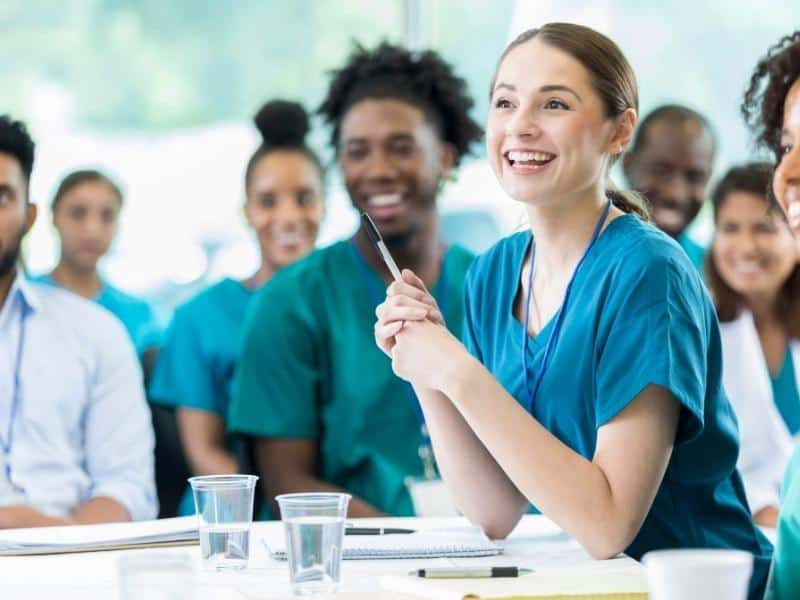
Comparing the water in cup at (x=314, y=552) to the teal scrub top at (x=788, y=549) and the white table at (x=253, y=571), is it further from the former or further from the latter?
the teal scrub top at (x=788, y=549)

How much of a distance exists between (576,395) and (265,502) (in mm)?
1276

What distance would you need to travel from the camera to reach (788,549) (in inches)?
57.2

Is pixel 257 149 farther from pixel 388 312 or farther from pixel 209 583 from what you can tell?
pixel 209 583

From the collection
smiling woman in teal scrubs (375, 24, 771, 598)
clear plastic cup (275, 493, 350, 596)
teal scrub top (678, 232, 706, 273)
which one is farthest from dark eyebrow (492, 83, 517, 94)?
teal scrub top (678, 232, 706, 273)

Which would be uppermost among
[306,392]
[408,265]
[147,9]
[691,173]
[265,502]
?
[147,9]

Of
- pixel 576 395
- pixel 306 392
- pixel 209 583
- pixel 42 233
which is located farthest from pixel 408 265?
pixel 42 233

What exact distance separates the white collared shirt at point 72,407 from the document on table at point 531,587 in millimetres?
1183

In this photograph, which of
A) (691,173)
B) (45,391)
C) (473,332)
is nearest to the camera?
(473,332)

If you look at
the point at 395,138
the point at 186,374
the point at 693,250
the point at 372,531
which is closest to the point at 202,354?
the point at 186,374

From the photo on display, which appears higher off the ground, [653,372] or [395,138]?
[395,138]

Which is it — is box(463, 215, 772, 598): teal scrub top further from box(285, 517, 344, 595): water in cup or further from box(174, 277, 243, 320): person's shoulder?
box(174, 277, 243, 320): person's shoulder

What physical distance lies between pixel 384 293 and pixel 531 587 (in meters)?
1.45

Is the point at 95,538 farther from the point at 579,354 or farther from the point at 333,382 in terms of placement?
the point at 333,382

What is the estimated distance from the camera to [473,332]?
6.16ft
